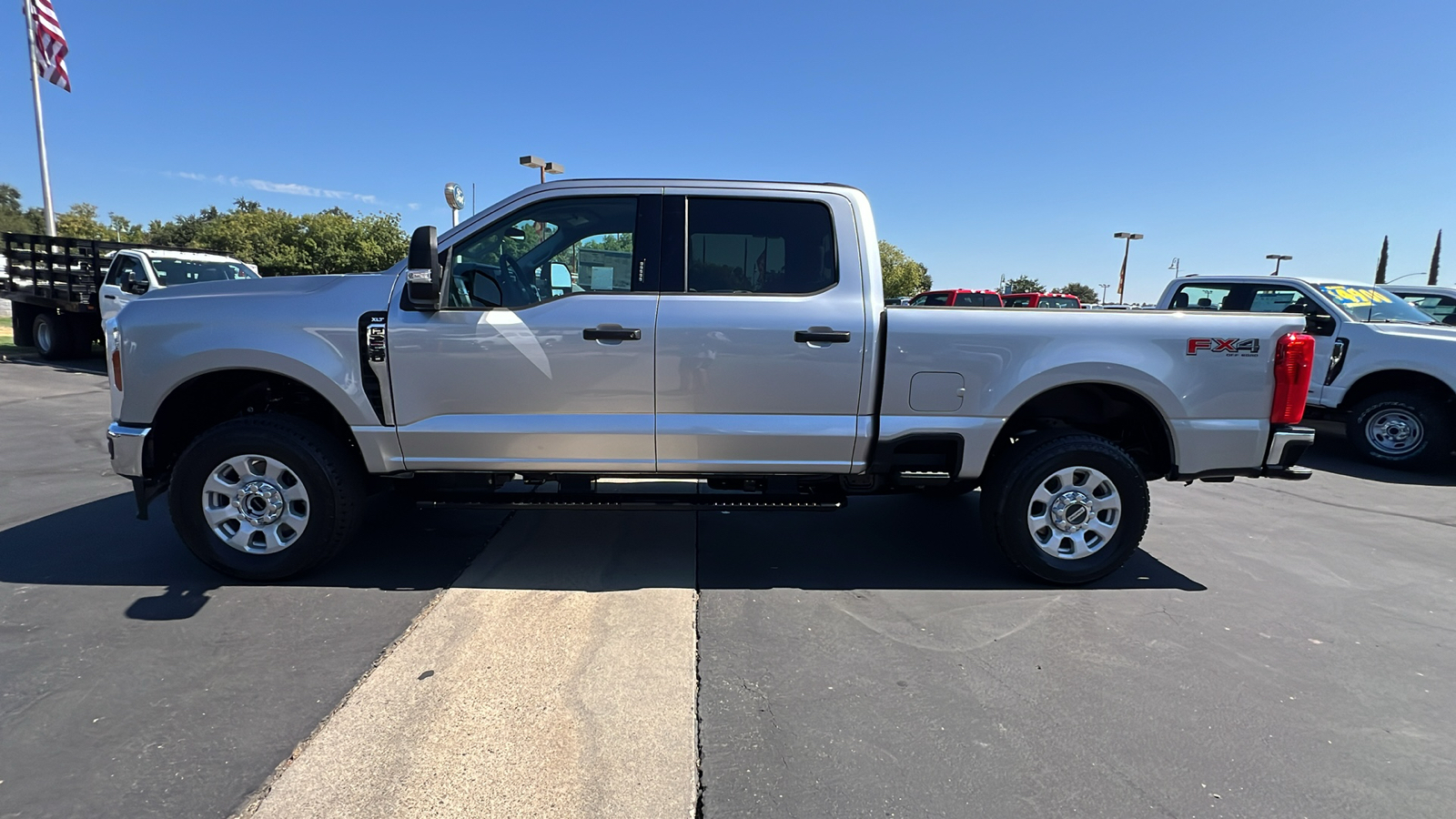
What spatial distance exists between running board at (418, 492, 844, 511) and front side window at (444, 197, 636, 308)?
104 centimetres

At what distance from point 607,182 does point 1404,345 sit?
310 inches

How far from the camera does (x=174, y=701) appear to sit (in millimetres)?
2703

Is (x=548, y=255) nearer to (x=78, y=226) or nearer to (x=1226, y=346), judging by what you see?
(x=1226, y=346)

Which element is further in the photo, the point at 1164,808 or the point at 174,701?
the point at 174,701

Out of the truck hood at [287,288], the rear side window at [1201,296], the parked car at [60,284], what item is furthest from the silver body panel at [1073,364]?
the parked car at [60,284]

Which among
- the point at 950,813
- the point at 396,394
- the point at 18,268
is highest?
the point at 18,268

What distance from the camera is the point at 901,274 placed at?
6119 centimetres

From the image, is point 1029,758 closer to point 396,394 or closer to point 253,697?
point 253,697

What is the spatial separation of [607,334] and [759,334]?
2.55 feet

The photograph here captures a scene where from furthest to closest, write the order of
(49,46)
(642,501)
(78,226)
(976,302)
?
(78,226) → (49,46) → (976,302) → (642,501)

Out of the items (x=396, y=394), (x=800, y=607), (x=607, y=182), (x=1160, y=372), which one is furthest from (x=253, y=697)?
(x=1160, y=372)

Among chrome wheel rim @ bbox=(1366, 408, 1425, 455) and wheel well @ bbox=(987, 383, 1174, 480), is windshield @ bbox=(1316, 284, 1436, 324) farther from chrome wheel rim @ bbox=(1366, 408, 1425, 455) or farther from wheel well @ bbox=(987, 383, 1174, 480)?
wheel well @ bbox=(987, 383, 1174, 480)

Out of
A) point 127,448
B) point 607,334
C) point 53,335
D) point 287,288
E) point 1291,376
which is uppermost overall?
point 287,288

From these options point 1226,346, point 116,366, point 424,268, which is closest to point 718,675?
point 424,268
